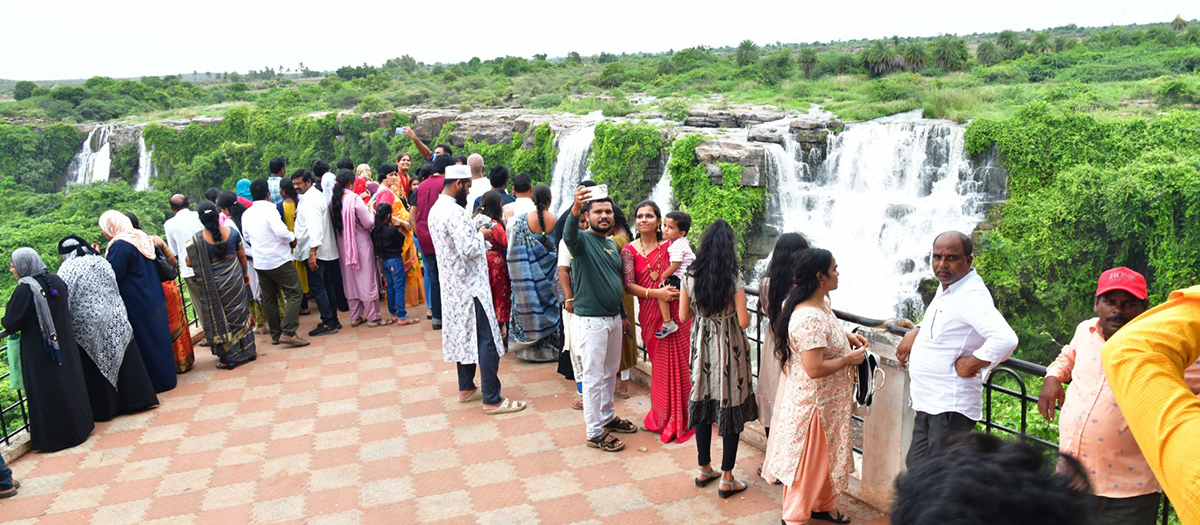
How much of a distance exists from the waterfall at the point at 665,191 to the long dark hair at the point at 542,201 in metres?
16.3

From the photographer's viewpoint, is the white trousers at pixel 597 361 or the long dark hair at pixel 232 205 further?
the long dark hair at pixel 232 205

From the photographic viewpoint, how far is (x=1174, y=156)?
15625 mm

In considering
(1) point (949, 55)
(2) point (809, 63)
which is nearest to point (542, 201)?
(1) point (949, 55)

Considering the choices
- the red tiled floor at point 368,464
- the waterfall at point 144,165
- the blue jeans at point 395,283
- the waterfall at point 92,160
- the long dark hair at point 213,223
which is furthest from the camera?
the waterfall at point 92,160

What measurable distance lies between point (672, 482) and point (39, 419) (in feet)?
13.1

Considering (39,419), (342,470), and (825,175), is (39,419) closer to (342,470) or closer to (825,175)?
(342,470)

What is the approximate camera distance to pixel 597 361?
15.1ft

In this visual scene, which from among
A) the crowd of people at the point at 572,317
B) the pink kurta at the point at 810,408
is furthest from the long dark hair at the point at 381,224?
the pink kurta at the point at 810,408

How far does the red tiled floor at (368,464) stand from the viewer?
160 inches

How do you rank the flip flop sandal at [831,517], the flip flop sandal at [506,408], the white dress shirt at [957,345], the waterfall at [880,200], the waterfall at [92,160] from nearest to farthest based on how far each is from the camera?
the white dress shirt at [957,345], the flip flop sandal at [831,517], the flip flop sandal at [506,408], the waterfall at [880,200], the waterfall at [92,160]

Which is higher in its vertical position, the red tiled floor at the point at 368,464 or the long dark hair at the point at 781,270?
the long dark hair at the point at 781,270

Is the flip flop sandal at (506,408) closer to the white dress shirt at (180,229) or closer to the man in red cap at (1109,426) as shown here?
the man in red cap at (1109,426)

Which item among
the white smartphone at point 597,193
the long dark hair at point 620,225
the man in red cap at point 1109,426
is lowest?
the man in red cap at point 1109,426

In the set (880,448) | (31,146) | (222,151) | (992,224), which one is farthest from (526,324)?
(31,146)
